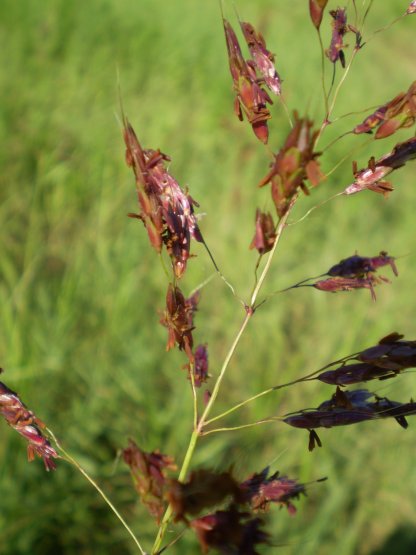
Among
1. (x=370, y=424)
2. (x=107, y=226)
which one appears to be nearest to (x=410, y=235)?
(x=370, y=424)

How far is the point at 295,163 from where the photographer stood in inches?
22.7

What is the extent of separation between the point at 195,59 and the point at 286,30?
1.96 metres

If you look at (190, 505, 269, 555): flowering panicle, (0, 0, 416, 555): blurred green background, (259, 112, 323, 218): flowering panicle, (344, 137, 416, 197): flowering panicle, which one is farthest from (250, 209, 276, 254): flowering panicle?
(0, 0, 416, 555): blurred green background

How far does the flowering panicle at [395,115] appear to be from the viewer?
2.15 ft

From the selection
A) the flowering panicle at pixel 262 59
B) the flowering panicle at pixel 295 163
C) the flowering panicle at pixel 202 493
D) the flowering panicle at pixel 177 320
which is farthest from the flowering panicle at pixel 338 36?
the flowering panicle at pixel 202 493

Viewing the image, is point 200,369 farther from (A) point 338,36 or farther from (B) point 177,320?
(A) point 338,36

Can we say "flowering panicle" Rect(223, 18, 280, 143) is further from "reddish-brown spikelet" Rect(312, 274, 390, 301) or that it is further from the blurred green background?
the blurred green background

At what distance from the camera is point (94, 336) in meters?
2.53

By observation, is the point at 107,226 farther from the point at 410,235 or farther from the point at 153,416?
the point at 410,235

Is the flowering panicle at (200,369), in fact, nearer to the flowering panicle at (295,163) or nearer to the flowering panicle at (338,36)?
the flowering panicle at (295,163)

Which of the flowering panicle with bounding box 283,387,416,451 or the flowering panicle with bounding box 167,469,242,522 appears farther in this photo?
the flowering panicle with bounding box 283,387,416,451

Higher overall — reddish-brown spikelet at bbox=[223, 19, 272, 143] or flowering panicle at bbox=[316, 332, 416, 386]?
reddish-brown spikelet at bbox=[223, 19, 272, 143]

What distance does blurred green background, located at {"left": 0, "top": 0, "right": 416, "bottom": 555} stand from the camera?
2.08 meters

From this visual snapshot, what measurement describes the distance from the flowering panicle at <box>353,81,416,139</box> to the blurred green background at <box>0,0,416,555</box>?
1.14ft
